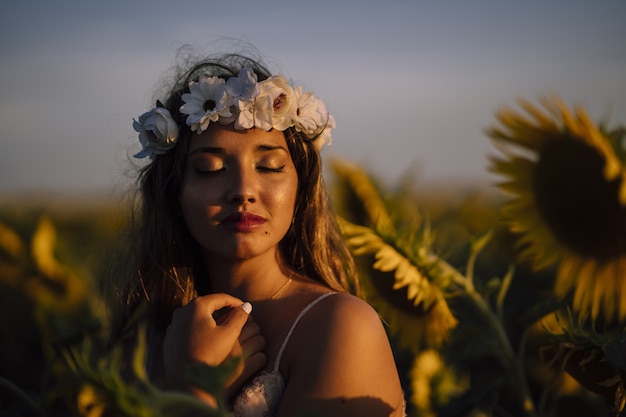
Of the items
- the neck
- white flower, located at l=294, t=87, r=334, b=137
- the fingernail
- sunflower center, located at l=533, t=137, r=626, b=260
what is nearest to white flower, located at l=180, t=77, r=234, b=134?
white flower, located at l=294, t=87, r=334, b=137

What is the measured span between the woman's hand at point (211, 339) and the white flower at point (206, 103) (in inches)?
18.6

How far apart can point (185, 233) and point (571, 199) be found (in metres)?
1.14

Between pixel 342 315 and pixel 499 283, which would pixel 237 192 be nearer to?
pixel 342 315

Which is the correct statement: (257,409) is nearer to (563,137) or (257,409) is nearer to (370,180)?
(563,137)

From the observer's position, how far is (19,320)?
220 inches

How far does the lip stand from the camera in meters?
2.22

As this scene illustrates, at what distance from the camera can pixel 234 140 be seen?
229cm

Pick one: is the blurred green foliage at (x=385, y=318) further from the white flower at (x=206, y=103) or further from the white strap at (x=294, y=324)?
the white flower at (x=206, y=103)

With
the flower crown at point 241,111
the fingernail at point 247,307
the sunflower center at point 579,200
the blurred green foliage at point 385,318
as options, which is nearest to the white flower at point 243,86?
the flower crown at point 241,111

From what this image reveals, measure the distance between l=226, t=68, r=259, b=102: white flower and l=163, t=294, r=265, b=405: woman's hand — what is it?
539 millimetres

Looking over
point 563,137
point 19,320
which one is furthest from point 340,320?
point 19,320

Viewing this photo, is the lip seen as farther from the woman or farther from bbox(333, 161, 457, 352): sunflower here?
bbox(333, 161, 457, 352): sunflower

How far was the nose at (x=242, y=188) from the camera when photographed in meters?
2.21

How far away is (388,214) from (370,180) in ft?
1.31
